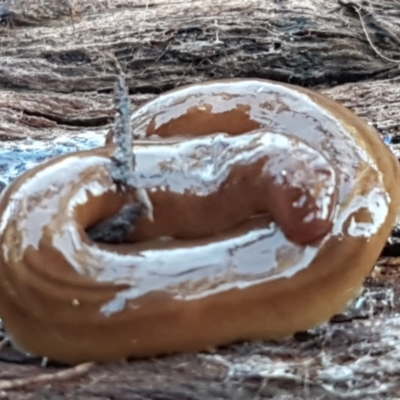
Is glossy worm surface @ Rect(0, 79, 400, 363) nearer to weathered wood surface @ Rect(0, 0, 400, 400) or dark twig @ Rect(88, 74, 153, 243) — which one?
dark twig @ Rect(88, 74, 153, 243)

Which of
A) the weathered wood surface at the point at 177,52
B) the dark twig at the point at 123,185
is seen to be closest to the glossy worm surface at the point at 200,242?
the dark twig at the point at 123,185

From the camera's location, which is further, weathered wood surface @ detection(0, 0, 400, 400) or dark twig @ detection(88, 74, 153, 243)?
weathered wood surface @ detection(0, 0, 400, 400)

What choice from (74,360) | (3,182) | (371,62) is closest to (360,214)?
(74,360)

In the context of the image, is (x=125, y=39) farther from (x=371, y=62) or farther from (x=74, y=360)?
(x=74, y=360)

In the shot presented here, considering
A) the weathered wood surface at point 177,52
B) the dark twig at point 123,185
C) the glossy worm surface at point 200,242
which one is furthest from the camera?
the weathered wood surface at point 177,52

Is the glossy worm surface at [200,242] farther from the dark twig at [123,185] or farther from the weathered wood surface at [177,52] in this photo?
the weathered wood surface at [177,52]

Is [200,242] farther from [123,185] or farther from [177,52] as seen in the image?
[177,52]

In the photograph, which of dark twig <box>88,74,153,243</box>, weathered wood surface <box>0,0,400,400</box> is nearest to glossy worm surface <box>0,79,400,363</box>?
dark twig <box>88,74,153,243</box>

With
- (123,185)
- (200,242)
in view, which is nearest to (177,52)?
(123,185)

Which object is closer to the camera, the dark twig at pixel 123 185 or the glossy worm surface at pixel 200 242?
the glossy worm surface at pixel 200 242
